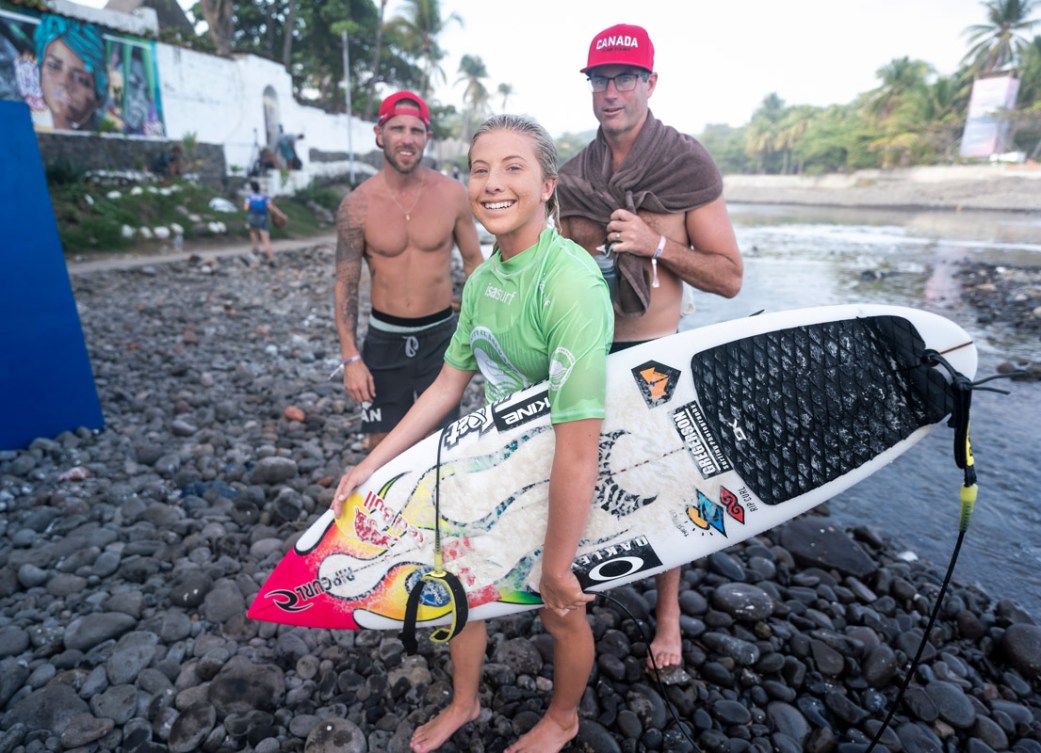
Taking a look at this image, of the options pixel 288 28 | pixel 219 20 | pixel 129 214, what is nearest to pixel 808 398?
pixel 129 214

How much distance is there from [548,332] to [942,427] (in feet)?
19.2

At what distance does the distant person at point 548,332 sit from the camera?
1554 mm

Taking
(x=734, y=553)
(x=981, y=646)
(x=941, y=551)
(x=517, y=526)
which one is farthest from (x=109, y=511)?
(x=941, y=551)

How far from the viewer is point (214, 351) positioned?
23.5 ft

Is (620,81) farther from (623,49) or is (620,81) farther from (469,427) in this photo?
(469,427)

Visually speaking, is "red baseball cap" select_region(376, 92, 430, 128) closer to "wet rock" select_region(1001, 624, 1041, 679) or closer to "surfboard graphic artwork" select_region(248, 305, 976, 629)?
"surfboard graphic artwork" select_region(248, 305, 976, 629)

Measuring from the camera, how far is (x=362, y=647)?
8.53 ft

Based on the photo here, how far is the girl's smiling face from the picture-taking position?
5.31 feet

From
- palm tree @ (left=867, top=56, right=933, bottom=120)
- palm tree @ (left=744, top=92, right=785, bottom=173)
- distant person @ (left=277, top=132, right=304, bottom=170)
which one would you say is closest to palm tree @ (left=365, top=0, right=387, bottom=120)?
distant person @ (left=277, top=132, right=304, bottom=170)

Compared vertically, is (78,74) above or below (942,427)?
above

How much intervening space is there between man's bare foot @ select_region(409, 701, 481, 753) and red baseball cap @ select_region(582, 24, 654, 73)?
2.50 m

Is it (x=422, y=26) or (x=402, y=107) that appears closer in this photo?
(x=402, y=107)

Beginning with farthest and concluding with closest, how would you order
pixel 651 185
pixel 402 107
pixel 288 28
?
pixel 288 28 → pixel 402 107 → pixel 651 185

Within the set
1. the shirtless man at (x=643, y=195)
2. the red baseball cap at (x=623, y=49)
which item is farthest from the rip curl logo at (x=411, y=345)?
the red baseball cap at (x=623, y=49)
